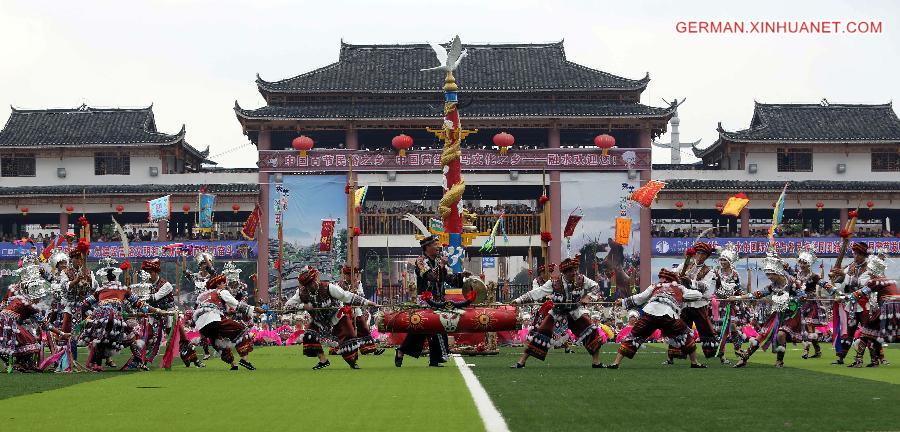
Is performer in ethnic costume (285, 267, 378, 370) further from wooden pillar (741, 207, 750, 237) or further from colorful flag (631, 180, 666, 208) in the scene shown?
wooden pillar (741, 207, 750, 237)

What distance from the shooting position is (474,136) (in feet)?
182

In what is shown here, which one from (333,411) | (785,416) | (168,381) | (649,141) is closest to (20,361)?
(168,381)

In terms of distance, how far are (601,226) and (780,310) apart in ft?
108

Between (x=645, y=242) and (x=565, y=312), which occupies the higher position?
(x=645, y=242)

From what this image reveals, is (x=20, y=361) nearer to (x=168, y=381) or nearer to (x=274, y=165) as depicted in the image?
(x=168, y=381)

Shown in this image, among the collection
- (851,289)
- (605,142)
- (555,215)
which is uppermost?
(605,142)

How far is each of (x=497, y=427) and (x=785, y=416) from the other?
7.64 feet

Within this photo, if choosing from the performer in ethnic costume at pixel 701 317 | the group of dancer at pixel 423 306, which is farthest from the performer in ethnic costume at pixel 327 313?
the performer in ethnic costume at pixel 701 317

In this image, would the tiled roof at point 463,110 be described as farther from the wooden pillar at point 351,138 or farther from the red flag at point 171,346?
the red flag at point 171,346

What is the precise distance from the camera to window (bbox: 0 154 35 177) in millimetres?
55316

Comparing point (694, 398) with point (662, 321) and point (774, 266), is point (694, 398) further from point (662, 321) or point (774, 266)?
point (774, 266)

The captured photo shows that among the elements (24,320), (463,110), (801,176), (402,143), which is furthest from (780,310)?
(801,176)

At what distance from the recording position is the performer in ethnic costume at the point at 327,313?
19125 millimetres

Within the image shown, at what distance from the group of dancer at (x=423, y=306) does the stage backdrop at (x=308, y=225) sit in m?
31.3
